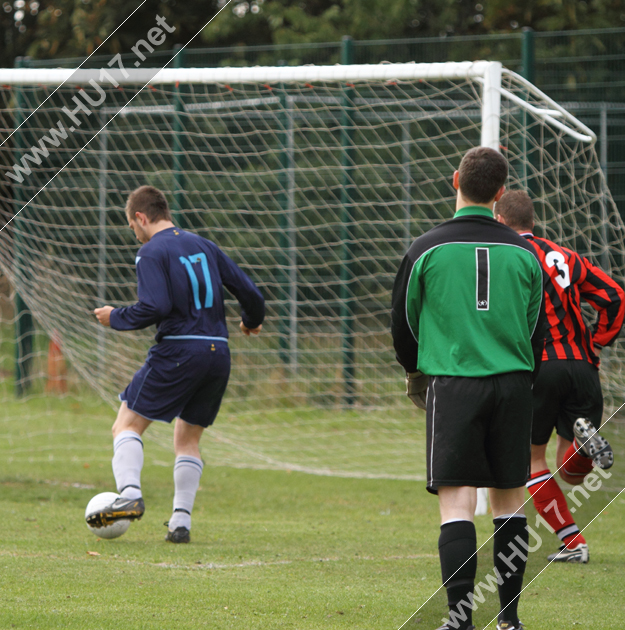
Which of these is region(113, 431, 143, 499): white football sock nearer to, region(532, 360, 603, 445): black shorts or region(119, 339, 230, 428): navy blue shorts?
region(119, 339, 230, 428): navy blue shorts

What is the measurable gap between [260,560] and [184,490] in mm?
639

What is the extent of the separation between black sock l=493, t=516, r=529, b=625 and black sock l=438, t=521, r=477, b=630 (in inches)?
6.9

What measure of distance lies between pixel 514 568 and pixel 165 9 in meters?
14.1

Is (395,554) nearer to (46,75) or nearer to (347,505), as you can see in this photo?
A: (347,505)

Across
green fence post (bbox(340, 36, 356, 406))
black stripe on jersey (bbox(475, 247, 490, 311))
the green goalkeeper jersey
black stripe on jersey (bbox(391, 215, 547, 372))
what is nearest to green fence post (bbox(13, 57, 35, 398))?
green fence post (bbox(340, 36, 356, 406))

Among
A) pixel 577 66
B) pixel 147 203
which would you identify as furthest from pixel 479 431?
pixel 577 66

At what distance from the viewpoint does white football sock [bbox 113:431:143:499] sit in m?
4.38

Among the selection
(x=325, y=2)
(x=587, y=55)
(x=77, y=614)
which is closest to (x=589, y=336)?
(x=77, y=614)

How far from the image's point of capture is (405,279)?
9.70 ft

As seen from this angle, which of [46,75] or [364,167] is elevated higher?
[46,75]

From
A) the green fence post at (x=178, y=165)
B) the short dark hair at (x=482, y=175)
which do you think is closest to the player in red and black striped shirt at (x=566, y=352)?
the short dark hair at (x=482, y=175)

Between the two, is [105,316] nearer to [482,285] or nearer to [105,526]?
[105,526]

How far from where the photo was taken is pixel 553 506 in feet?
14.6

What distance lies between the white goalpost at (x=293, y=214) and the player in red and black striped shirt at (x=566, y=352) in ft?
7.32
